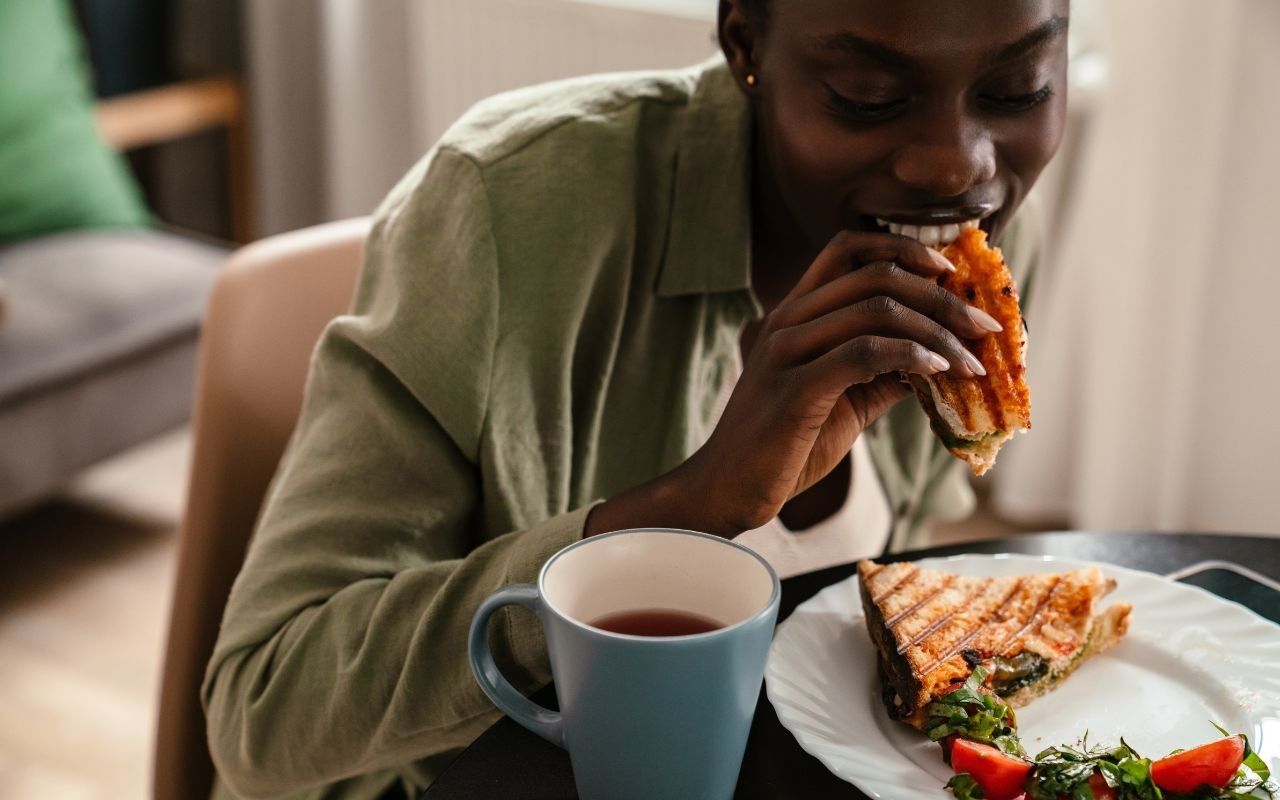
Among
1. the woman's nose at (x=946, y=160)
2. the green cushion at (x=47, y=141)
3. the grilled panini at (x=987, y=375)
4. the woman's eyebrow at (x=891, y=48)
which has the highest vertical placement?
the woman's eyebrow at (x=891, y=48)

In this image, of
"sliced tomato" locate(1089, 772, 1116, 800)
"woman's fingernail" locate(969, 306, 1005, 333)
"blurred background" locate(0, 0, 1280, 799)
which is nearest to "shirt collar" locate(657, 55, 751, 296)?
"woman's fingernail" locate(969, 306, 1005, 333)

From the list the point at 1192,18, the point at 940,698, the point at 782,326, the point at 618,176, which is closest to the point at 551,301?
the point at 618,176

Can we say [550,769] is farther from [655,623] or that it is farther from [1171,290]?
[1171,290]

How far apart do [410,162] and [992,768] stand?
291 centimetres

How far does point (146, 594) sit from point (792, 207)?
1958 mm

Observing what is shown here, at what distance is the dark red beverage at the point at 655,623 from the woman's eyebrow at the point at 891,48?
1.31 ft

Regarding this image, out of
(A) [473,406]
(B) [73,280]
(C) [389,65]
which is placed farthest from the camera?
(C) [389,65]

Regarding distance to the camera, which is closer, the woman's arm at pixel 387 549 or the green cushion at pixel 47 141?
the woman's arm at pixel 387 549

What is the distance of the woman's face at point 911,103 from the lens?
3.01 ft

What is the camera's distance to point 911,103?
0.96 m

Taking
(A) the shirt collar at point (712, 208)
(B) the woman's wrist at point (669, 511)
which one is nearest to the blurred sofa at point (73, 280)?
(A) the shirt collar at point (712, 208)

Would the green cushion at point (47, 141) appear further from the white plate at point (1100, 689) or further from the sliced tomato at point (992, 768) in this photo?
the sliced tomato at point (992, 768)

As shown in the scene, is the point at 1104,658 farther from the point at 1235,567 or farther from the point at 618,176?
the point at 618,176

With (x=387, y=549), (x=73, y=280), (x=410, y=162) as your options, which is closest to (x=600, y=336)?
(x=387, y=549)
